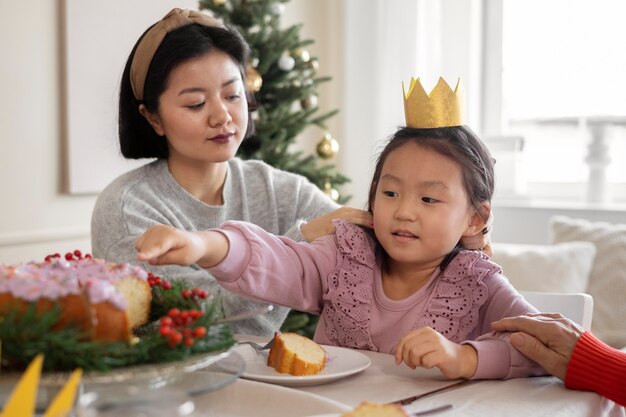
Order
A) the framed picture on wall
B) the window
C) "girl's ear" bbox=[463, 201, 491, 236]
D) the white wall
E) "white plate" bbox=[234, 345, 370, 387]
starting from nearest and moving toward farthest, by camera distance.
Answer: "white plate" bbox=[234, 345, 370, 387] → "girl's ear" bbox=[463, 201, 491, 236] → the white wall → the framed picture on wall → the window

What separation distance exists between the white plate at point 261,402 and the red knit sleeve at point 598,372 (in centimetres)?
38

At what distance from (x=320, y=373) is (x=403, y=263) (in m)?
0.42

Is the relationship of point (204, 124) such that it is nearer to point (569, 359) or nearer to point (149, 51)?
point (149, 51)

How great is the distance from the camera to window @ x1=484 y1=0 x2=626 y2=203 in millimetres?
3701

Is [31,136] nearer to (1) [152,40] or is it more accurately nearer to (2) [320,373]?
(1) [152,40]

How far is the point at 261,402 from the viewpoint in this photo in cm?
96

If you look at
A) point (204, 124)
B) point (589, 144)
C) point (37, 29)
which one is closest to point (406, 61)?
point (589, 144)

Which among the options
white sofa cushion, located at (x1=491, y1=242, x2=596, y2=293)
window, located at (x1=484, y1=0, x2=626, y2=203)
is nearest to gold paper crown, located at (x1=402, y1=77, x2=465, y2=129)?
white sofa cushion, located at (x1=491, y1=242, x2=596, y2=293)

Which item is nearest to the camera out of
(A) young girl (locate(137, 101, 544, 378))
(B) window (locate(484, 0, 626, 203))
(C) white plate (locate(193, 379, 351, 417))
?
(C) white plate (locate(193, 379, 351, 417))

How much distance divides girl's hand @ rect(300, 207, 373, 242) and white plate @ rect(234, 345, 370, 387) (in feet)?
1.20

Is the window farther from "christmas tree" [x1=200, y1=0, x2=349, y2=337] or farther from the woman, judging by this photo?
the woman

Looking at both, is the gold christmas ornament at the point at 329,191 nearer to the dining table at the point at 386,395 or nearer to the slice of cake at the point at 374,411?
the dining table at the point at 386,395

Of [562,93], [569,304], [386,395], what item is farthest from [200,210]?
[562,93]

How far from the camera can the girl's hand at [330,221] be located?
5.07 ft
